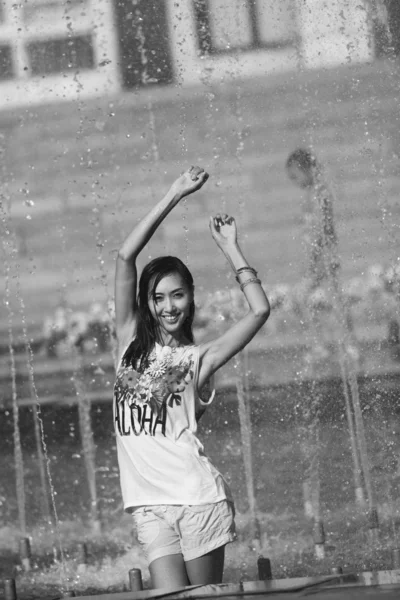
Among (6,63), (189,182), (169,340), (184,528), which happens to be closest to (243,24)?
(6,63)

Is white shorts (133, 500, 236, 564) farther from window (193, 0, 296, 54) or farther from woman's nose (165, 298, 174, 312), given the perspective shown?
window (193, 0, 296, 54)

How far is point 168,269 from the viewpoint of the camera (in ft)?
11.3

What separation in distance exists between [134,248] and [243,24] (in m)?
8.34

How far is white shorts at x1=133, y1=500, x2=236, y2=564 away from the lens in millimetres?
3229

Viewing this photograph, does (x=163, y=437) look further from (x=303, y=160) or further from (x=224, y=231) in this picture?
(x=303, y=160)

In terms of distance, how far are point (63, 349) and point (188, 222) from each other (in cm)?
223

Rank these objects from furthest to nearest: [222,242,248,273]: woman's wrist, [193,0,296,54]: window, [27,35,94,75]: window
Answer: [27,35,94,75]: window, [193,0,296,54]: window, [222,242,248,273]: woman's wrist

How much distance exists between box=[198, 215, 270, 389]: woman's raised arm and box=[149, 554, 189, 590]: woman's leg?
45 centimetres

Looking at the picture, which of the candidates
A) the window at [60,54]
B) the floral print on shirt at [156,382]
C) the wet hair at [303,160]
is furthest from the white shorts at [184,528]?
the window at [60,54]

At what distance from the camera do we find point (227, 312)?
1298cm

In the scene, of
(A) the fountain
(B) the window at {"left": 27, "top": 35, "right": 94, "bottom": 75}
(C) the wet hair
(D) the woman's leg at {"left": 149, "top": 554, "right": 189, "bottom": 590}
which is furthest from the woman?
(B) the window at {"left": 27, "top": 35, "right": 94, "bottom": 75}

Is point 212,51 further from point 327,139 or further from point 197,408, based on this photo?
point 197,408

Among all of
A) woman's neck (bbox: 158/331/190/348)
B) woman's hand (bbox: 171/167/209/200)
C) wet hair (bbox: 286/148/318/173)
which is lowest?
woman's neck (bbox: 158/331/190/348)

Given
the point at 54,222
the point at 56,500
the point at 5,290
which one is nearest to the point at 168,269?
the point at 56,500
